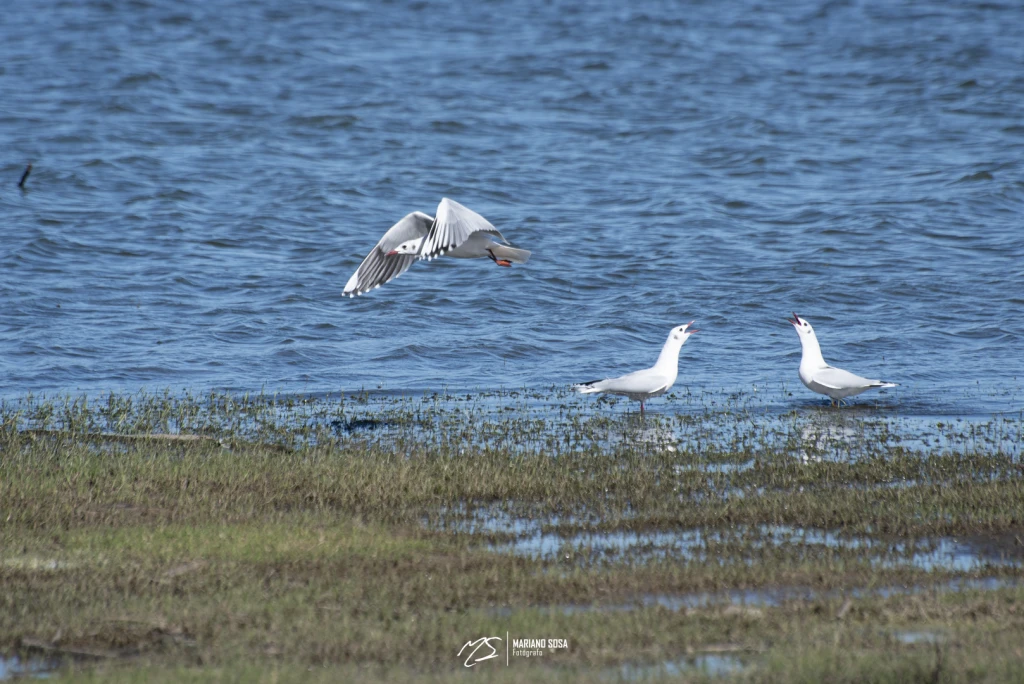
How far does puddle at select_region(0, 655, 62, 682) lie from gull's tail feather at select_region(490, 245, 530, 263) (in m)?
8.54

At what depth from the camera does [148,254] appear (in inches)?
1046

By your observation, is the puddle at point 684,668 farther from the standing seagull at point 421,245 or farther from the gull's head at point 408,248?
the gull's head at point 408,248

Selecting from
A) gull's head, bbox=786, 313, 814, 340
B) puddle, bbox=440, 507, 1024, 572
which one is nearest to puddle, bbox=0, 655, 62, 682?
puddle, bbox=440, 507, 1024, 572

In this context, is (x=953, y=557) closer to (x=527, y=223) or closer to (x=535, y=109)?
(x=527, y=223)

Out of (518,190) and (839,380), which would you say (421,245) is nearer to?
(839,380)

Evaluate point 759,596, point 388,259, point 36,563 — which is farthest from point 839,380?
point 36,563

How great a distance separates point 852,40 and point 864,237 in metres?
25.7

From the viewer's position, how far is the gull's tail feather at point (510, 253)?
47.0ft

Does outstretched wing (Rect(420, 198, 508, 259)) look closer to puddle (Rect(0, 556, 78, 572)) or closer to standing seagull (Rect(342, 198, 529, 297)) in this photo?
standing seagull (Rect(342, 198, 529, 297))

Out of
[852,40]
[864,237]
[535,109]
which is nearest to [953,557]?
[864,237]

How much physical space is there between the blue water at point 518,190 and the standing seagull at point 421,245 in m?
2.40

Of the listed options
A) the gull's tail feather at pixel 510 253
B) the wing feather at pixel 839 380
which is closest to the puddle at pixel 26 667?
the gull's tail feather at pixel 510 253

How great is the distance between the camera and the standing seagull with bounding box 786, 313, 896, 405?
561 inches

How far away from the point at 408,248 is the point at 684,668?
315 inches
